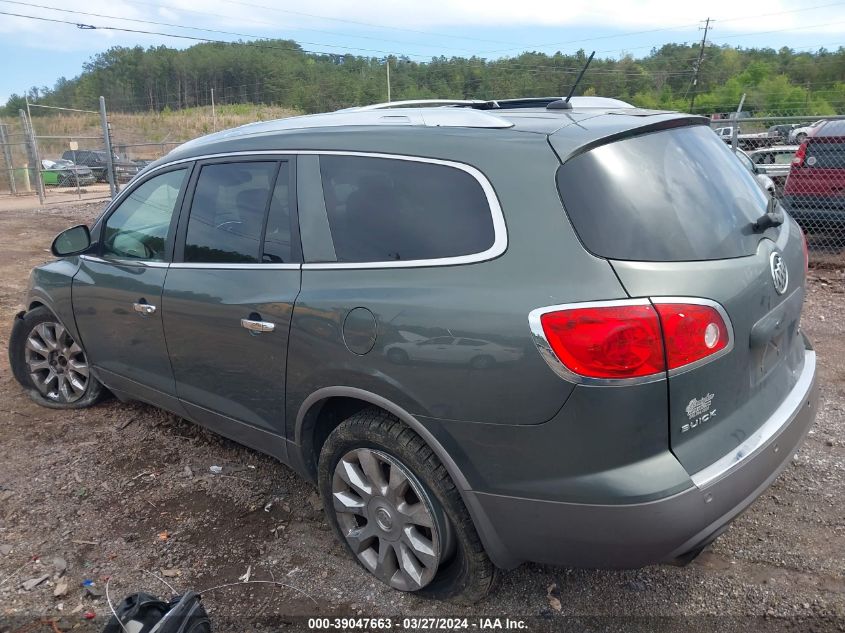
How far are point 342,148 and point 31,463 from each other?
2.78m

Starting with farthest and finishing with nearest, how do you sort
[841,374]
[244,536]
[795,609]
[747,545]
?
[841,374]
[244,536]
[747,545]
[795,609]

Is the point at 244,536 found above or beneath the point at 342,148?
beneath

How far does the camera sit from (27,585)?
9.09 feet

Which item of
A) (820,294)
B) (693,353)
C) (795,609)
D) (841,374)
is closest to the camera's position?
(693,353)

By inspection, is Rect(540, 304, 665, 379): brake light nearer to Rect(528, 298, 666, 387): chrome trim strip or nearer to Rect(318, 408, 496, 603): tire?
Rect(528, 298, 666, 387): chrome trim strip

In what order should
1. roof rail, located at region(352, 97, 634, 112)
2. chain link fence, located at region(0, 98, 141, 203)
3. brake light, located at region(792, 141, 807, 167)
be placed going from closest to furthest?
1. roof rail, located at region(352, 97, 634, 112)
2. brake light, located at region(792, 141, 807, 167)
3. chain link fence, located at region(0, 98, 141, 203)

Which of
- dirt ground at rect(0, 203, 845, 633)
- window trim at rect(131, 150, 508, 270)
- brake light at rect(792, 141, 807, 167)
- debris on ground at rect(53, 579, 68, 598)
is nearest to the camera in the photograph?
window trim at rect(131, 150, 508, 270)

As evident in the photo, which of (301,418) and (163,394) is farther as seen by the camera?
(163,394)

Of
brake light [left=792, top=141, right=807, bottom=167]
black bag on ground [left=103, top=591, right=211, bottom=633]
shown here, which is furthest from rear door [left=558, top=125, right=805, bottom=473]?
brake light [left=792, top=141, right=807, bottom=167]

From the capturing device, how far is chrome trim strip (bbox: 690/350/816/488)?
2.01 m

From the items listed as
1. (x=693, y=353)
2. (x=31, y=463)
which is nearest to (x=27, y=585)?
(x=31, y=463)

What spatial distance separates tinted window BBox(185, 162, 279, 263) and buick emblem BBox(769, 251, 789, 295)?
206cm

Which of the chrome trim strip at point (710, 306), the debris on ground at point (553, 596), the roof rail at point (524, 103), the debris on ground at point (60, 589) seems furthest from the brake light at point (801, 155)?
the debris on ground at point (60, 589)

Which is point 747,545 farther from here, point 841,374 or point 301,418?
point 841,374
